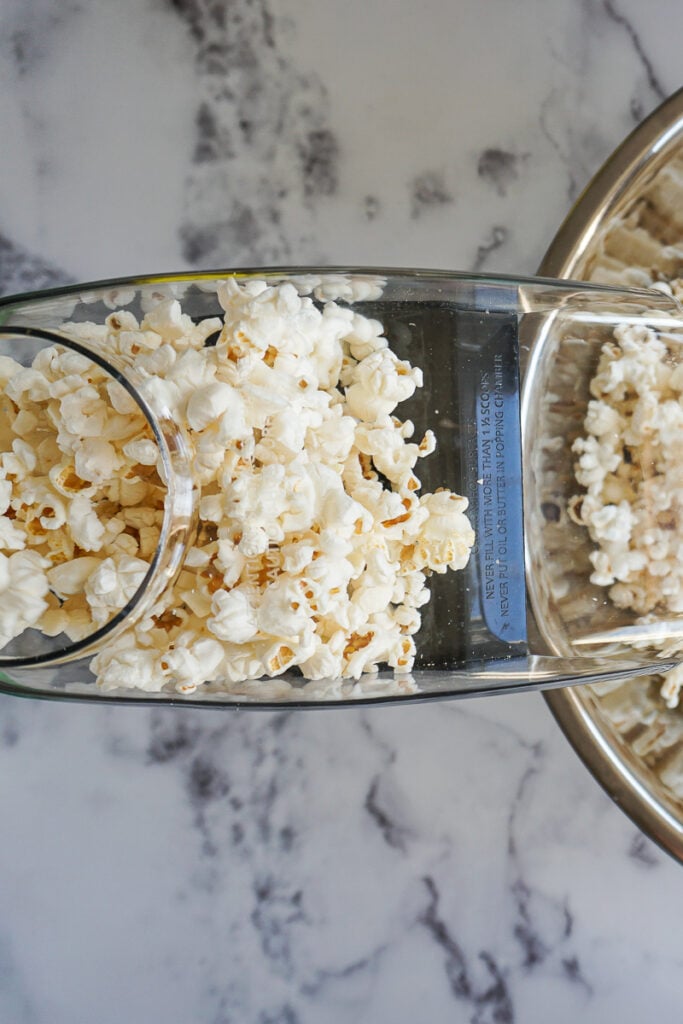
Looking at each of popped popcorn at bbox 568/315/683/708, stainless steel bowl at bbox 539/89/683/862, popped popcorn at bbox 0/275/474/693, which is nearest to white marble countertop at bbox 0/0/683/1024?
stainless steel bowl at bbox 539/89/683/862

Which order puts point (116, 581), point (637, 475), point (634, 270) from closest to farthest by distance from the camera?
point (116, 581) → point (637, 475) → point (634, 270)

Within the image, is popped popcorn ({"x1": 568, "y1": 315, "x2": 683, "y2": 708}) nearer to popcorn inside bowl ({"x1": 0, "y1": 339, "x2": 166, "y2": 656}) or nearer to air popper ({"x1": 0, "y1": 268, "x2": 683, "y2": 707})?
air popper ({"x1": 0, "y1": 268, "x2": 683, "y2": 707})

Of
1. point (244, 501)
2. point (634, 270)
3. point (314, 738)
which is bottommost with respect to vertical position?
point (314, 738)

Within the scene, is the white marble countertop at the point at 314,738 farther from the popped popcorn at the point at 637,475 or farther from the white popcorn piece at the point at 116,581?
the white popcorn piece at the point at 116,581

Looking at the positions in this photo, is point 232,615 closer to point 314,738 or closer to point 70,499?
point 70,499

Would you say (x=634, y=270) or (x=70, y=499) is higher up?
(x=634, y=270)

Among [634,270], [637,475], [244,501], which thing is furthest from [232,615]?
[634,270]

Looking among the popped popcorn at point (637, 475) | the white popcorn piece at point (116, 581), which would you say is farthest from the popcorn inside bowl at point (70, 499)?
the popped popcorn at point (637, 475)

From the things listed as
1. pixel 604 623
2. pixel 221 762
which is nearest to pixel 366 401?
pixel 604 623
